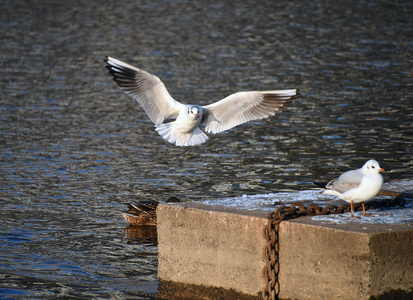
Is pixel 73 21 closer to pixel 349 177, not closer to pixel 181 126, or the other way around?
pixel 181 126

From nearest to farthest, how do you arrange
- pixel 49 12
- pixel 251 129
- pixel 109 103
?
pixel 251 129
pixel 109 103
pixel 49 12

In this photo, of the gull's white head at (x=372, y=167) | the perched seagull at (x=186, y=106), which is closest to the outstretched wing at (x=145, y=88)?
the perched seagull at (x=186, y=106)

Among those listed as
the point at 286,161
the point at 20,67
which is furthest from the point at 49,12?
the point at 286,161

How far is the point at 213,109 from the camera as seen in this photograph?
10.2 metres

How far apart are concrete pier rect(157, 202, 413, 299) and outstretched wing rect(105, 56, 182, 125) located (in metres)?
3.40

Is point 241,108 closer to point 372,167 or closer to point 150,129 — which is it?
point 372,167

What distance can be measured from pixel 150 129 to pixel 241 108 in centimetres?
536

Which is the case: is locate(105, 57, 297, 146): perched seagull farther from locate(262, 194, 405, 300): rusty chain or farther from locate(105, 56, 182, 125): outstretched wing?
locate(262, 194, 405, 300): rusty chain

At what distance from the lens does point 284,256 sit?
5902 millimetres

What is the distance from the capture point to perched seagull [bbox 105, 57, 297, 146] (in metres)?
9.76

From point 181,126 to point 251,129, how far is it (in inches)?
214

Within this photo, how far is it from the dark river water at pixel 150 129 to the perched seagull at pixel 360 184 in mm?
2226

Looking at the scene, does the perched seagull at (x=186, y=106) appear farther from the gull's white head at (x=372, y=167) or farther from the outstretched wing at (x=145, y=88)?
the gull's white head at (x=372, y=167)

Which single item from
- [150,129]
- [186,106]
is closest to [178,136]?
[186,106]
